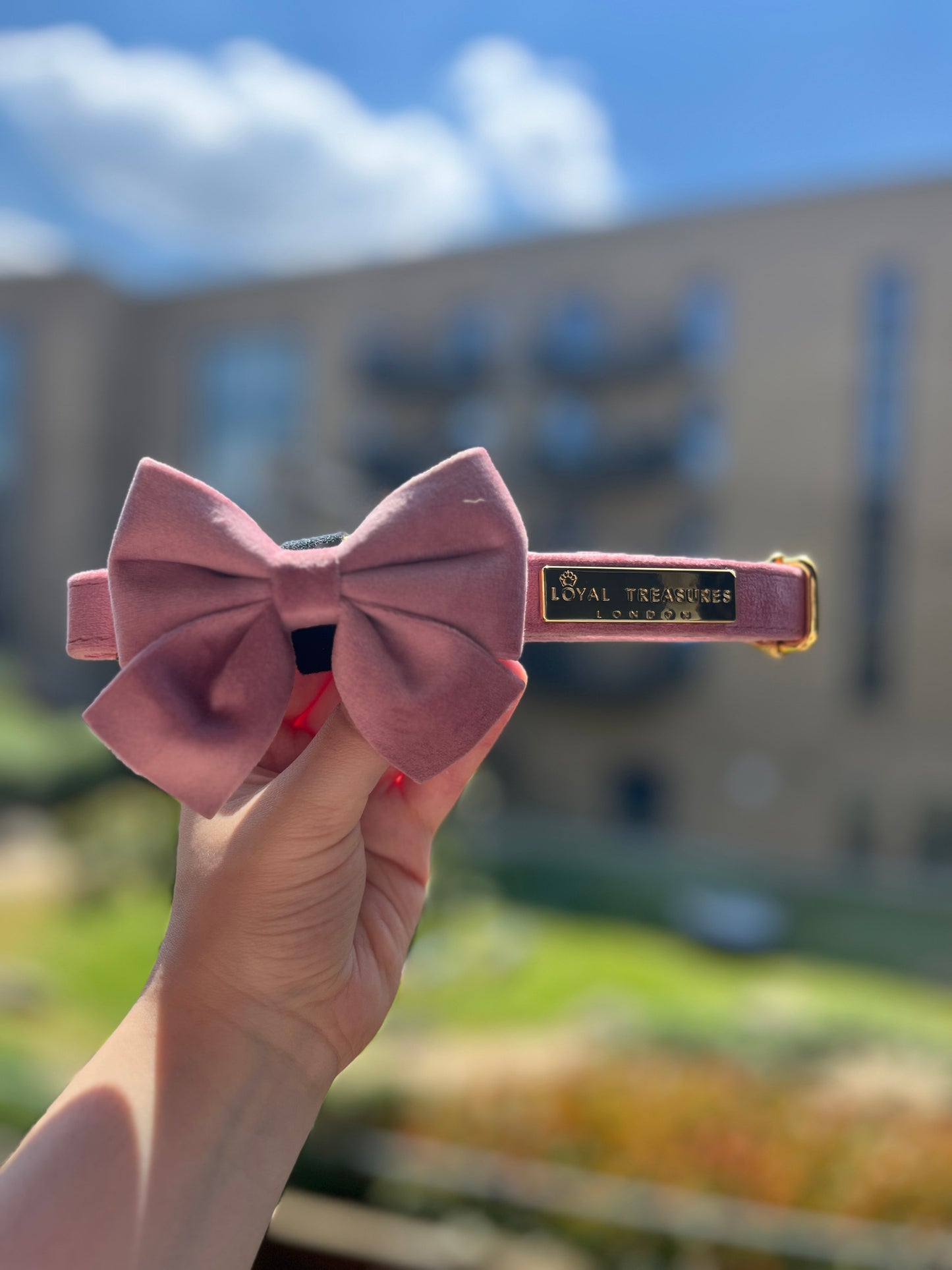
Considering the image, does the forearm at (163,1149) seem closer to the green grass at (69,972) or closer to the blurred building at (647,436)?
the green grass at (69,972)

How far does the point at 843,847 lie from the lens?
12555 millimetres

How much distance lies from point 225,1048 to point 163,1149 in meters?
0.08

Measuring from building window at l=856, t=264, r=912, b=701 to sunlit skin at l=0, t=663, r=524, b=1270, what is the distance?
12.6 m

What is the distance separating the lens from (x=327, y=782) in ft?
2.45

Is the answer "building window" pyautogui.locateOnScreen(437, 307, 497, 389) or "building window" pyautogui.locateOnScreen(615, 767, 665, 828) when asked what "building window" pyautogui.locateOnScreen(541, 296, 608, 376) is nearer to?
"building window" pyautogui.locateOnScreen(437, 307, 497, 389)

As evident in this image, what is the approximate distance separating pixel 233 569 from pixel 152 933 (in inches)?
315

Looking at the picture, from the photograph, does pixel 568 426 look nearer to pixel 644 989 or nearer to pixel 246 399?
pixel 246 399

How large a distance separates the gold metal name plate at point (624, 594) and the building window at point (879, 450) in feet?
40.7

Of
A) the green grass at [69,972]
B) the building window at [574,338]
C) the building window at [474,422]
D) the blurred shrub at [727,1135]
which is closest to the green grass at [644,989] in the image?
the blurred shrub at [727,1135]

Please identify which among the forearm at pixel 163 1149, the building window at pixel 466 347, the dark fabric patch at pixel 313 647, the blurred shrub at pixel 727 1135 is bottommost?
the blurred shrub at pixel 727 1135

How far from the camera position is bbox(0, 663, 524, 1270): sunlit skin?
2.19 ft

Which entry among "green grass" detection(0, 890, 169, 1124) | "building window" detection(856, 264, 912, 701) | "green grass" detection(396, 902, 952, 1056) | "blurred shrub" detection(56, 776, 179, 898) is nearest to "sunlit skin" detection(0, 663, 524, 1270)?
"green grass" detection(0, 890, 169, 1124)

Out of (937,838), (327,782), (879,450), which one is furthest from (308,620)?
(879,450)

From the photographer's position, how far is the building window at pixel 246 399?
15086 millimetres
